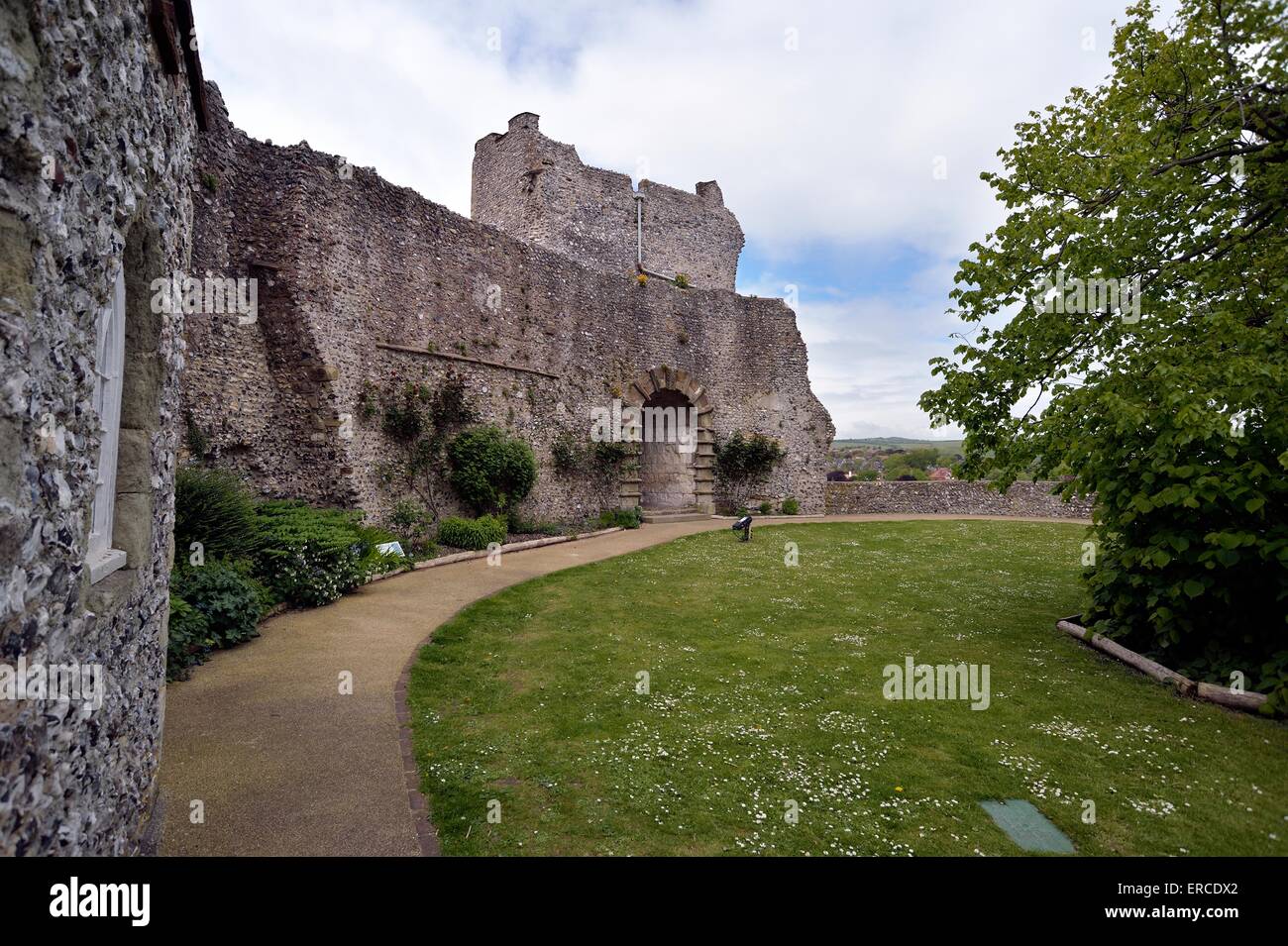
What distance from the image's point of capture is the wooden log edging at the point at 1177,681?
598cm

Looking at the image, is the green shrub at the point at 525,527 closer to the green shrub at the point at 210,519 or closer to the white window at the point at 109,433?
the green shrub at the point at 210,519

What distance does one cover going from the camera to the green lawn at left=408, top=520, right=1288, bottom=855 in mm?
3963

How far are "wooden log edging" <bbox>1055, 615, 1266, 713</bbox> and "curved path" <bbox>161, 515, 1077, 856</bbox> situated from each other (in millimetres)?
7025

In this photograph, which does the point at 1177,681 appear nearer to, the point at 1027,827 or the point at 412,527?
the point at 1027,827

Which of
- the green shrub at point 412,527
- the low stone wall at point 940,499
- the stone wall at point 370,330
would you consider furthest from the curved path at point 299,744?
the low stone wall at point 940,499

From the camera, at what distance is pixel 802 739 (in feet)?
17.1

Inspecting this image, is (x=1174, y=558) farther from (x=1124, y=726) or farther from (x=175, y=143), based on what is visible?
(x=175, y=143)

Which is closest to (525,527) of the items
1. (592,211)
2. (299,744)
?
(299,744)

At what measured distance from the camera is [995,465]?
28.6 feet

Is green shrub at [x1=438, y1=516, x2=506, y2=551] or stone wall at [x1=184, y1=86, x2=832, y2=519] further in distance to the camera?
green shrub at [x1=438, y1=516, x2=506, y2=551]

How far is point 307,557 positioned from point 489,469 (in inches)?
244
